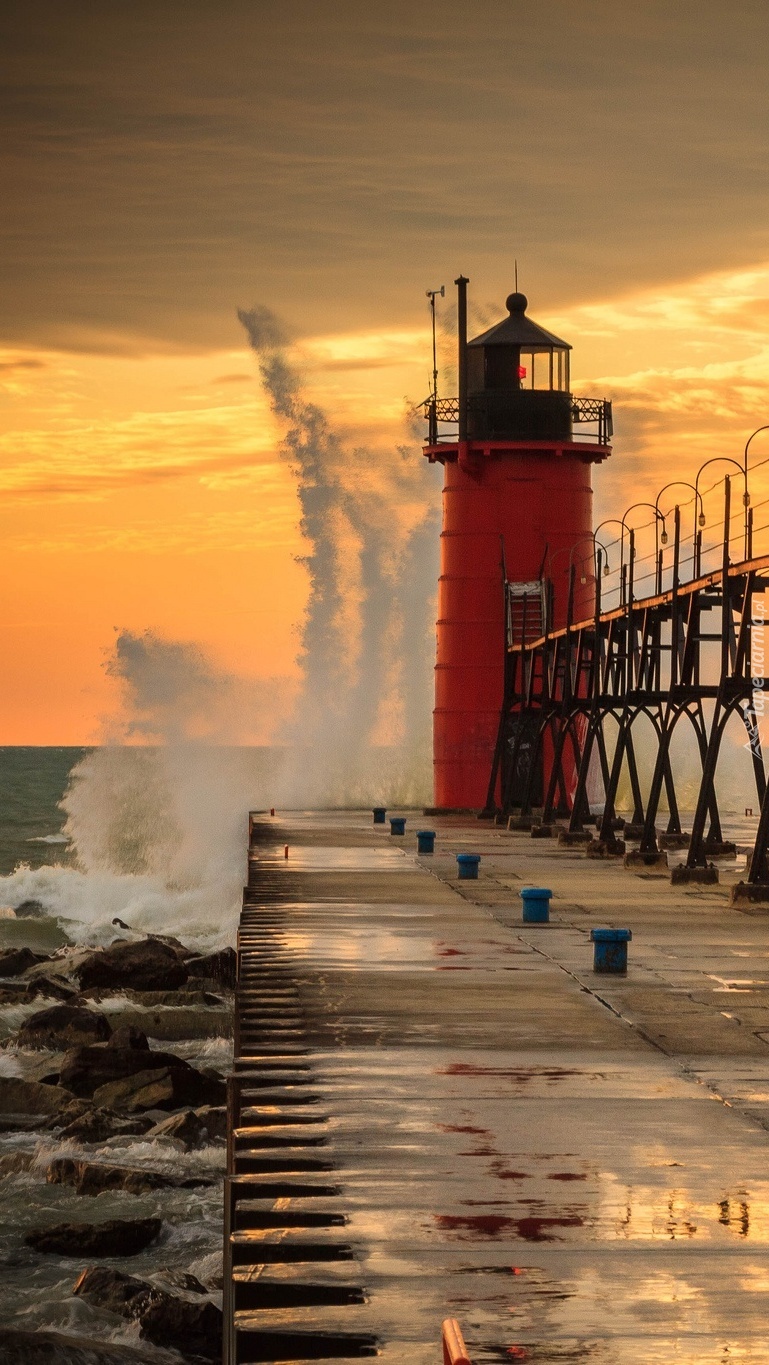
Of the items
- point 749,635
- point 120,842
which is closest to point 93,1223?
point 749,635

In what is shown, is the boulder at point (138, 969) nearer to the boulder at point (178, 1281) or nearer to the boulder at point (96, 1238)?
the boulder at point (96, 1238)

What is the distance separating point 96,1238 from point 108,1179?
4.35 ft

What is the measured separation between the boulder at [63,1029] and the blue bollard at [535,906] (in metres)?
5.63

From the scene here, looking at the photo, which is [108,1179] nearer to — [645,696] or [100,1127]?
[100,1127]

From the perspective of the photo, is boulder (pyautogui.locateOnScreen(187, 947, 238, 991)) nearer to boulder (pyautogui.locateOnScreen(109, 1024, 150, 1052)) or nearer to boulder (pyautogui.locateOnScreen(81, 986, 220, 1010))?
boulder (pyautogui.locateOnScreen(81, 986, 220, 1010))

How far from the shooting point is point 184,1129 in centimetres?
1504

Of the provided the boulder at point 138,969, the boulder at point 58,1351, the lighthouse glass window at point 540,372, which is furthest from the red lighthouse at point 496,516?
the boulder at point 58,1351

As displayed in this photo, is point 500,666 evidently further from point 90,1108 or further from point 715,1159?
point 715,1159

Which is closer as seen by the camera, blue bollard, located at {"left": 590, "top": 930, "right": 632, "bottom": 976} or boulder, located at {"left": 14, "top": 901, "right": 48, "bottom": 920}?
blue bollard, located at {"left": 590, "top": 930, "right": 632, "bottom": 976}

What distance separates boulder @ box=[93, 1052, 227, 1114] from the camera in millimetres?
16312

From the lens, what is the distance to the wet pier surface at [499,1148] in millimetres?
5539

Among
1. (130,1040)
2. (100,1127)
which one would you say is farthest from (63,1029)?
(100,1127)

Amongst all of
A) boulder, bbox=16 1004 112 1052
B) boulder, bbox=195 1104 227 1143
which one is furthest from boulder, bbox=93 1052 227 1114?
boulder, bbox=16 1004 112 1052

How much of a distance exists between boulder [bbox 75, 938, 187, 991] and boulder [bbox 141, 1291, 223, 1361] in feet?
47.1
